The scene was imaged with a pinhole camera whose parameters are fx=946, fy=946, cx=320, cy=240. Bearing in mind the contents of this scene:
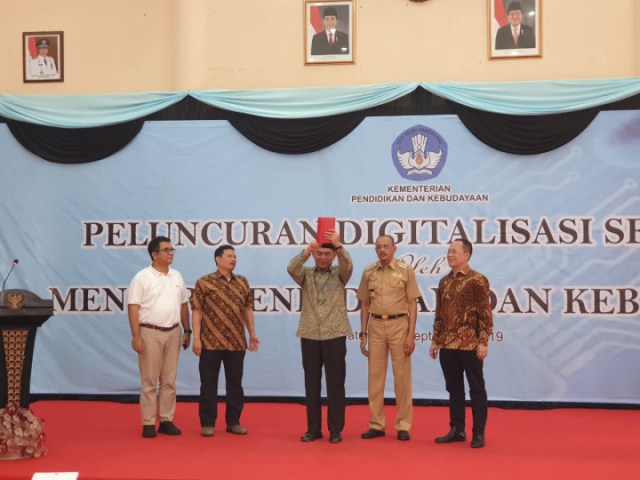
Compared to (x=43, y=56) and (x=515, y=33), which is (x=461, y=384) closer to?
(x=515, y=33)

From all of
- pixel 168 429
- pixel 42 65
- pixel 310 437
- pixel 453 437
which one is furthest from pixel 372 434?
pixel 42 65

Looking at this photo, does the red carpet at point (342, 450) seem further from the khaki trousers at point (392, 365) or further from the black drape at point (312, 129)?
the black drape at point (312, 129)

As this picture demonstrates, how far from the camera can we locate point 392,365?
6074 millimetres

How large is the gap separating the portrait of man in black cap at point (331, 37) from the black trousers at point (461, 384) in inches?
125

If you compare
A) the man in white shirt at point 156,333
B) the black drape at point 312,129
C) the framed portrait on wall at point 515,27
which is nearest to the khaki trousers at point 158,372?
the man in white shirt at point 156,333

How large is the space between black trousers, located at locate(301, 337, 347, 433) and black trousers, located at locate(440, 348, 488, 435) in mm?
661

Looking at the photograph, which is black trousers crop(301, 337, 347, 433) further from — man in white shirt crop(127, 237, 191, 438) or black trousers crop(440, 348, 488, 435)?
man in white shirt crop(127, 237, 191, 438)

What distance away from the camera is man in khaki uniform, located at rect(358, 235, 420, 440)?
606 centimetres

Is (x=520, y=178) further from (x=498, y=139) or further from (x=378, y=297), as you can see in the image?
(x=378, y=297)

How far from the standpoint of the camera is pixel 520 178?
7.53 m

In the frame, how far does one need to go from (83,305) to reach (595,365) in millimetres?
4199

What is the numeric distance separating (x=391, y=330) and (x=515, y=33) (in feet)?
10.2

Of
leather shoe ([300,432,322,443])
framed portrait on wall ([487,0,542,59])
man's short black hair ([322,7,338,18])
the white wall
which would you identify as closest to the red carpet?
leather shoe ([300,432,322,443])

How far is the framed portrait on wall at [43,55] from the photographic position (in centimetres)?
830
